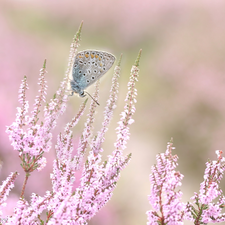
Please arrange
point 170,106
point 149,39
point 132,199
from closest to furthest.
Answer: point 132,199, point 170,106, point 149,39

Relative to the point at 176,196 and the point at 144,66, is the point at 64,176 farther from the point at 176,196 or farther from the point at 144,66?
the point at 144,66

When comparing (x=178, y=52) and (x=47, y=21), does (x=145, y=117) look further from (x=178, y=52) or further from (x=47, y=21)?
(x=47, y=21)

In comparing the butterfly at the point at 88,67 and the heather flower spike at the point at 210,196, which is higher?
the butterfly at the point at 88,67

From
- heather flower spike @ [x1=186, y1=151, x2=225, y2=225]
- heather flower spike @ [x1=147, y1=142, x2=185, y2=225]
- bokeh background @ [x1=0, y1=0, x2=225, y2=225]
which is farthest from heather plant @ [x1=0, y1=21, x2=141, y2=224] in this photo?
bokeh background @ [x1=0, y1=0, x2=225, y2=225]

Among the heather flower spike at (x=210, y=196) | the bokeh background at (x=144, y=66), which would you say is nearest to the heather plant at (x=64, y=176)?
the heather flower spike at (x=210, y=196)

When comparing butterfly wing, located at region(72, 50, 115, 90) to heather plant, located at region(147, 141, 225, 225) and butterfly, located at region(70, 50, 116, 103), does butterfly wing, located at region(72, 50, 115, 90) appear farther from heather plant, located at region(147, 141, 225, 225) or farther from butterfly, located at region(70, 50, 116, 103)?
heather plant, located at region(147, 141, 225, 225)

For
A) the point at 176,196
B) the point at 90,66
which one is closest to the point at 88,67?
the point at 90,66

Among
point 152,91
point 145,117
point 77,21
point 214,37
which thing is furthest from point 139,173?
point 77,21

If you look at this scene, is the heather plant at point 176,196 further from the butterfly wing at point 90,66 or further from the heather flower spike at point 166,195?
the butterfly wing at point 90,66
